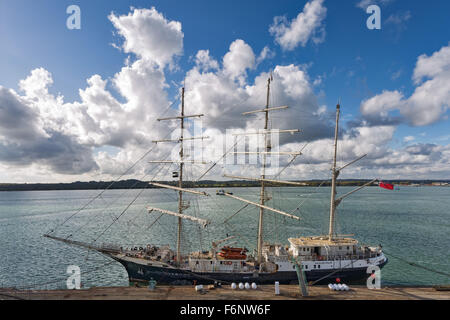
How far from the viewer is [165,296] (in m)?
18.6

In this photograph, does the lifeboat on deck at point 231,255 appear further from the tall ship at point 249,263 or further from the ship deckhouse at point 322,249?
the ship deckhouse at point 322,249

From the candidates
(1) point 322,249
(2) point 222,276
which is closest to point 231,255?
(2) point 222,276

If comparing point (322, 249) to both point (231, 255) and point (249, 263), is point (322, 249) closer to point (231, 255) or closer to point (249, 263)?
point (249, 263)

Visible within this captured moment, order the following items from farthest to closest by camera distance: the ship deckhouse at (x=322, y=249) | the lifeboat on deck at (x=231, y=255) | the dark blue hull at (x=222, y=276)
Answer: the ship deckhouse at (x=322, y=249)
the lifeboat on deck at (x=231, y=255)
the dark blue hull at (x=222, y=276)

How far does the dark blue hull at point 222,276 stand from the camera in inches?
1014

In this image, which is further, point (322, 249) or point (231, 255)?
point (322, 249)

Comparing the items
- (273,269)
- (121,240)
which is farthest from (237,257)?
(121,240)

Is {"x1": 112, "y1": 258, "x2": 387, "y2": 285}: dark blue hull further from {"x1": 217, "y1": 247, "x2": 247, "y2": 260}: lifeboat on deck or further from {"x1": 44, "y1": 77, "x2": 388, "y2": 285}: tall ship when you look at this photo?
{"x1": 217, "y1": 247, "x2": 247, "y2": 260}: lifeboat on deck

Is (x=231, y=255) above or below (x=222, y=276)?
above

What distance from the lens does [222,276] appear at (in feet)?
84.7

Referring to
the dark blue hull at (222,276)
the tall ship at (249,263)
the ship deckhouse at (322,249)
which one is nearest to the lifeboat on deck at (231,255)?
the tall ship at (249,263)
